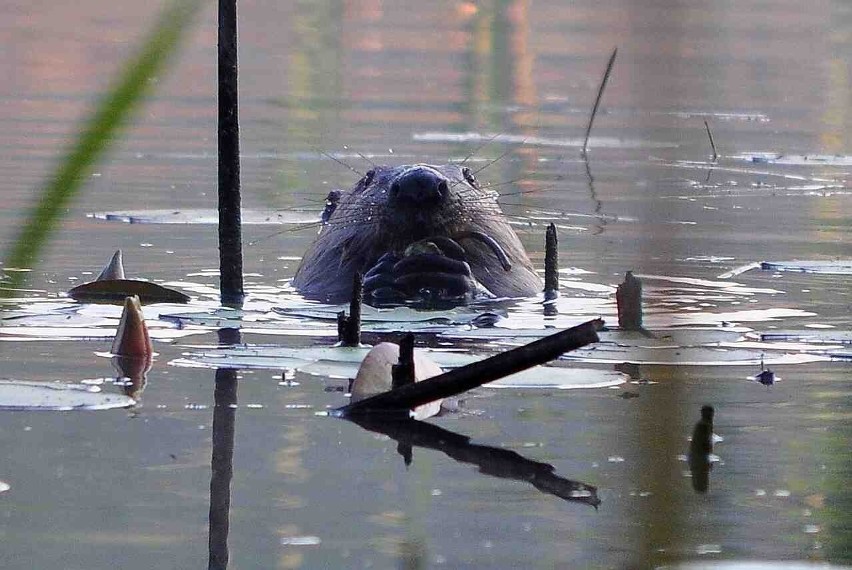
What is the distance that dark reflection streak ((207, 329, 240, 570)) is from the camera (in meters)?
2.90

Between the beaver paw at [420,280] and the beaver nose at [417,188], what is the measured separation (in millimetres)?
207

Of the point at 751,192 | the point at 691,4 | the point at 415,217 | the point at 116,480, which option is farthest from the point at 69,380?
the point at 751,192

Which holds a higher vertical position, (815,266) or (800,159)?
(800,159)

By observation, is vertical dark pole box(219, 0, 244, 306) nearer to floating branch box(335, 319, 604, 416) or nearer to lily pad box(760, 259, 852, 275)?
floating branch box(335, 319, 604, 416)

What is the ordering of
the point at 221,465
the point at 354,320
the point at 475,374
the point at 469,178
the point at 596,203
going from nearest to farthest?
the point at 221,465 < the point at 475,374 < the point at 354,320 < the point at 469,178 < the point at 596,203

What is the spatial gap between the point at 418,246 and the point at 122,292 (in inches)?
45.0

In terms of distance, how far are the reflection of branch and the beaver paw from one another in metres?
2.51

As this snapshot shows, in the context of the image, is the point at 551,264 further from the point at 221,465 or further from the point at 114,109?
the point at 114,109

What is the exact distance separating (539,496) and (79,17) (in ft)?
81.0

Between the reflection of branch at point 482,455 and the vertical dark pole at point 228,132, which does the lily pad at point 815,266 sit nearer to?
the vertical dark pole at point 228,132

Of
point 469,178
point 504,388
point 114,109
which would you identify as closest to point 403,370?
point 504,388

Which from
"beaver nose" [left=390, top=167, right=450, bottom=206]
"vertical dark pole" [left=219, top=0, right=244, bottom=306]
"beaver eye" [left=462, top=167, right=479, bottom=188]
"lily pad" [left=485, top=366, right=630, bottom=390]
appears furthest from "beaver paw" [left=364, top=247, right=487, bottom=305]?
"lily pad" [left=485, top=366, right=630, bottom=390]

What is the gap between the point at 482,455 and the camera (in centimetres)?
376

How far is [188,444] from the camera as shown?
3.77 metres
